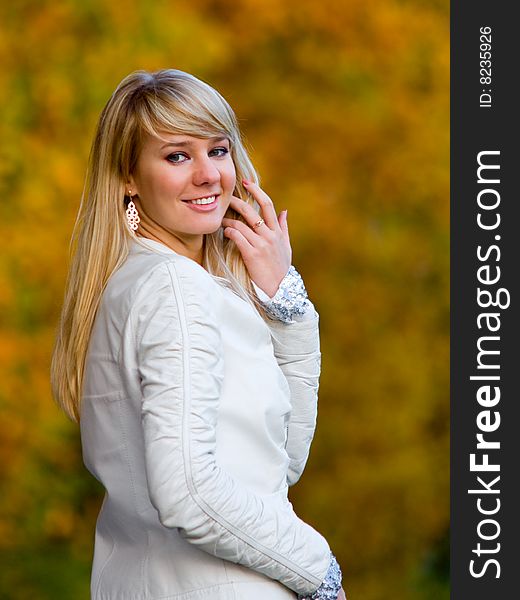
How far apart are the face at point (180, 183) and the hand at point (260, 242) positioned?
0.38 ft

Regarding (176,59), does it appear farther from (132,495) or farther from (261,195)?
(132,495)

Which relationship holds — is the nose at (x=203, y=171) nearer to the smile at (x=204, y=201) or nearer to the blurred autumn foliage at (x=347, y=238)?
the smile at (x=204, y=201)

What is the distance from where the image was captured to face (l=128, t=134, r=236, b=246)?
1.65m

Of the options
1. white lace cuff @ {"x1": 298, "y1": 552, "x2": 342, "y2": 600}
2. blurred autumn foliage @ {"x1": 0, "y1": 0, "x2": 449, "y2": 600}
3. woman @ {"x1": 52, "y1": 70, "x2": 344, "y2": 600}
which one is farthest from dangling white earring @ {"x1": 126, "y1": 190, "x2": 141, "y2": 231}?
blurred autumn foliage @ {"x1": 0, "y1": 0, "x2": 449, "y2": 600}

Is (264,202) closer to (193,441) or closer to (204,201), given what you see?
(204,201)

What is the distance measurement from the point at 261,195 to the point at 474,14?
3586 millimetres

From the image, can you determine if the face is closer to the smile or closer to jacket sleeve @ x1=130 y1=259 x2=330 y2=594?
the smile

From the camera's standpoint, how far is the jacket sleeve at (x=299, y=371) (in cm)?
186

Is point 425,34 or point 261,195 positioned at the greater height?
point 425,34

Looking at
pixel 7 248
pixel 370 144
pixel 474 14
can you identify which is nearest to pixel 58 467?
pixel 7 248

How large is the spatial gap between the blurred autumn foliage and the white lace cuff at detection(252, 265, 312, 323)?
3.91 meters

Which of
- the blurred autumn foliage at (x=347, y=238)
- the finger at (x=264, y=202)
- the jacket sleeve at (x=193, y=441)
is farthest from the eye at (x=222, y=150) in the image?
the blurred autumn foliage at (x=347, y=238)

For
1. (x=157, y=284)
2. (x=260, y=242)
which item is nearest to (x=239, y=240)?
(x=260, y=242)

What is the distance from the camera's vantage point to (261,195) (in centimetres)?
185
